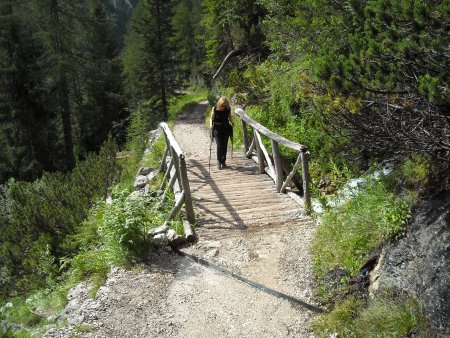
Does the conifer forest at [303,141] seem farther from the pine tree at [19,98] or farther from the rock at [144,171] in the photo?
the rock at [144,171]

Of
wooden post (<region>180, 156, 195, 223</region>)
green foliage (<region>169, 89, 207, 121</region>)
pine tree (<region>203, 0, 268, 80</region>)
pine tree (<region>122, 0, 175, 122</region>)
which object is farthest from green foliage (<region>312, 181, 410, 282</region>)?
green foliage (<region>169, 89, 207, 121</region>)

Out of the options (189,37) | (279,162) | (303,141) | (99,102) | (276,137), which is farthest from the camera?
(189,37)

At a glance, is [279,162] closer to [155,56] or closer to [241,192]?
[241,192]

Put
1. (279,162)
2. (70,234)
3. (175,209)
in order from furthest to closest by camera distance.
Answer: (70,234)
(279,162)
(175,209)

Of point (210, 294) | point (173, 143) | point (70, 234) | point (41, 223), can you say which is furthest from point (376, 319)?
point (41, 223)

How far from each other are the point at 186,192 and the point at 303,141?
4099 millimetres

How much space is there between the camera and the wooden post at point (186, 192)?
798 cm

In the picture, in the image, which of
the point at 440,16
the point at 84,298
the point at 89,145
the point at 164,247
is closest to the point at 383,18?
the point at 440,16

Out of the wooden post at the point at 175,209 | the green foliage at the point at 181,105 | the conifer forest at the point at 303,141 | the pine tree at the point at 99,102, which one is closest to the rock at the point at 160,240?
the conifer forest at the point at 303,141

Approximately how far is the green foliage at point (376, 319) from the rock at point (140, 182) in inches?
307

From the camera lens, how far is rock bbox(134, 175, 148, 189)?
12.2 m

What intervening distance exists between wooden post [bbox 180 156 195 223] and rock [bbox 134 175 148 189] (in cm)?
434

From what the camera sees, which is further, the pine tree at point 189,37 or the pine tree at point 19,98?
the pine tree at point 189,37

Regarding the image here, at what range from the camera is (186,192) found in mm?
8086
